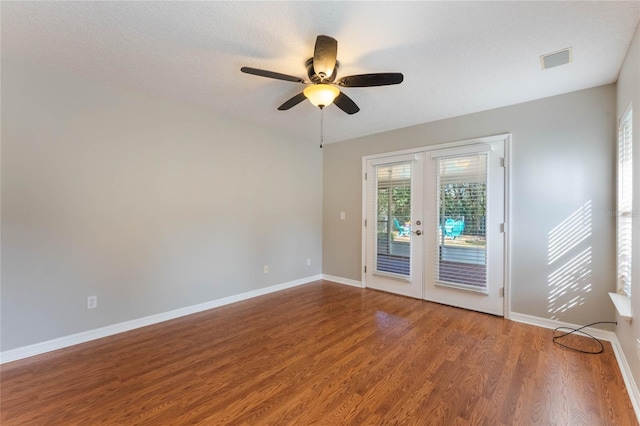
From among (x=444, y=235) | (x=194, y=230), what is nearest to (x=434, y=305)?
(x=444, y=235)

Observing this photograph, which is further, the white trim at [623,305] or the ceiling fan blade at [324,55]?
the white trim at [623,305]

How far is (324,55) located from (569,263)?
10.3 feet

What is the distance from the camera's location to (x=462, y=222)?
141 inches

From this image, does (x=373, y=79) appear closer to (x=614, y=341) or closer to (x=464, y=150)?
(x=464, y=150)

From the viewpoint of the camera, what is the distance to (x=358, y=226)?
4691 mm

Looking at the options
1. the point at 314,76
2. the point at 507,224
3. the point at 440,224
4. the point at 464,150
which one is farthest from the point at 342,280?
the point at 314,76

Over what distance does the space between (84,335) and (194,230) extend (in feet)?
4.67

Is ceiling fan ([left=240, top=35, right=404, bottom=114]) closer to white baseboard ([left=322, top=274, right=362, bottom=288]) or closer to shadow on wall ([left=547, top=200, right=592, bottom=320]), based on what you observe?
shadow on wall ([left=547, top=200, right=592, bottom=320])

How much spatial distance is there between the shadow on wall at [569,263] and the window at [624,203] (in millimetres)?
234

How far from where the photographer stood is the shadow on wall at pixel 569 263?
9.21ft

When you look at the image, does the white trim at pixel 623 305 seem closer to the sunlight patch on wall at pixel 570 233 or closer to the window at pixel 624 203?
Answer: the window at pixel 624 203

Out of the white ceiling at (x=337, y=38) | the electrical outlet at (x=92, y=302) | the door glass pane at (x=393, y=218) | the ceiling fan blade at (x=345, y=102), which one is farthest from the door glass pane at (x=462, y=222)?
the electrical outlet at (x=92, y=302)

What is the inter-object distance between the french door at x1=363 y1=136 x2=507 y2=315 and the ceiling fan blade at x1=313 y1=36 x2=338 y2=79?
2.33 m

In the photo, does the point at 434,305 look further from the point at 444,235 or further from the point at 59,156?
the point at 59,156
